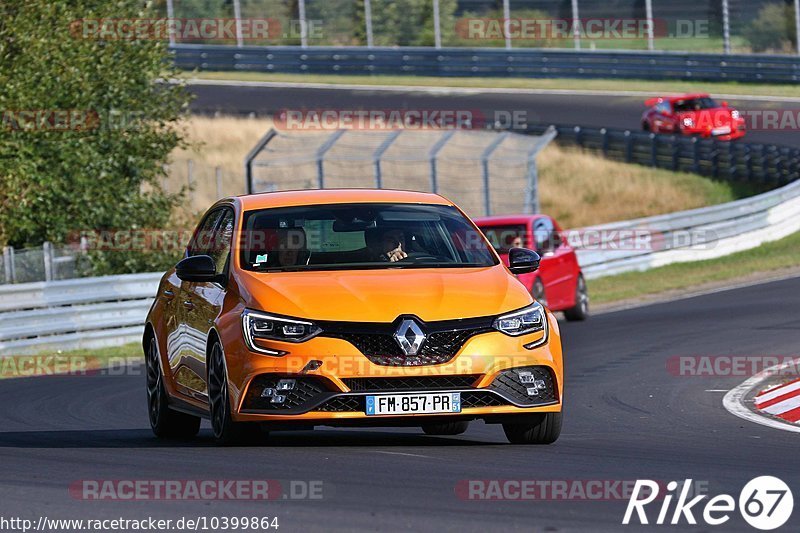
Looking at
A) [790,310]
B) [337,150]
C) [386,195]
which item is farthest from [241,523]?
[337,150]

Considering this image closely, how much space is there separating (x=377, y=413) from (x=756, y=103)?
4275cm

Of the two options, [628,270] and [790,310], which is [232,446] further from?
[628,270]

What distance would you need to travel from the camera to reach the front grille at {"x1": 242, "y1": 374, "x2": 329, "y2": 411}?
8.89 metres

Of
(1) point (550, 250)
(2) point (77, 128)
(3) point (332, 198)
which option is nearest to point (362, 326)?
(3) point (332, 198)

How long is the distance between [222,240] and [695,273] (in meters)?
19.5

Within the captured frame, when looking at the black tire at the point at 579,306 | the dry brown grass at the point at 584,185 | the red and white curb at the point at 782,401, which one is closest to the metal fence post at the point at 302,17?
the dry brown grass at the point at 584,185

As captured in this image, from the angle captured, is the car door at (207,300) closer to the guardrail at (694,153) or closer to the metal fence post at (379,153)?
the metal fence post at (379,153)

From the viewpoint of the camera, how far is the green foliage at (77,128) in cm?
2481

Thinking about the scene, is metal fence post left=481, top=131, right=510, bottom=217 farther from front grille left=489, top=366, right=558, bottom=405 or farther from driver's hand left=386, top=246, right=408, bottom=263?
front grille left=489, top=366, right=558, bottom=405

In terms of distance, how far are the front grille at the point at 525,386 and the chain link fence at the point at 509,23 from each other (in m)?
40.9

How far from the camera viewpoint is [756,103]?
→ 49781 mm

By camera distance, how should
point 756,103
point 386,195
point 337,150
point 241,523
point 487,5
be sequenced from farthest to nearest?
point 487,5
point 756,103
point 337,150
point 386,195
point 241,523

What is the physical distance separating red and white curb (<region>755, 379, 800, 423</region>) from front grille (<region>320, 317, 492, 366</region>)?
139 inches

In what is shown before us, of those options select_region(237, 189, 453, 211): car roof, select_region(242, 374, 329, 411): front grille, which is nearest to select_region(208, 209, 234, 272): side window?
select_region(237, 189, 453, 211): car roof
